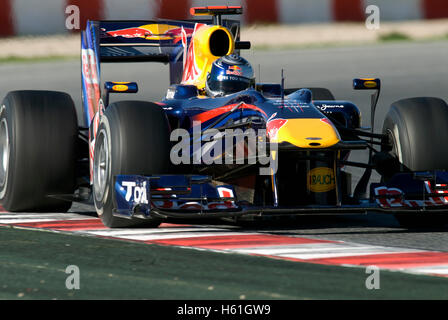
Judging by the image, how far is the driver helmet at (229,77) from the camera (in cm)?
995

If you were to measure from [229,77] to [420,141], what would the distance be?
1.75 metres

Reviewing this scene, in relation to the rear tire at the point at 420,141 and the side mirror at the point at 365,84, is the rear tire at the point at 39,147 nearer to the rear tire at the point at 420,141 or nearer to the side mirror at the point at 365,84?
the side mirror at the point at 365,84

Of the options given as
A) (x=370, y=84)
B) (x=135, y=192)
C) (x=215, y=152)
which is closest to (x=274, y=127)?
(x=215, y=152)

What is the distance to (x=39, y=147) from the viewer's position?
9.92m

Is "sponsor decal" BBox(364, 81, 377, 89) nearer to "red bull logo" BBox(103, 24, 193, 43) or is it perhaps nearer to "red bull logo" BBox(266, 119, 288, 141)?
"red bull logo" BBox(266, 119, 288, 141)

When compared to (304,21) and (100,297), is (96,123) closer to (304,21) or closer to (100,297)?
(100,297)

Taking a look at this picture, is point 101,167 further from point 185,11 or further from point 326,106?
point 185,11

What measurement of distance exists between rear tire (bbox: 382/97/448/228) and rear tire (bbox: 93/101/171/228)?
197 cm

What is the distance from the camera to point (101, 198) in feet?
30.1

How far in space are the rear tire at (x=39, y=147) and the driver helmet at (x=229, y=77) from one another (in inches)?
49.6

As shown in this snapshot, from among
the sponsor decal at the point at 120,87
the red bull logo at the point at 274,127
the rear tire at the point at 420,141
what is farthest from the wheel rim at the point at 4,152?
the rear tire at the point at 420,141

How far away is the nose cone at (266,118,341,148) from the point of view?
8.61 meters

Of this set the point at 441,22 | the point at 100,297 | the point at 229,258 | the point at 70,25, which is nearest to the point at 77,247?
the point at 229,258

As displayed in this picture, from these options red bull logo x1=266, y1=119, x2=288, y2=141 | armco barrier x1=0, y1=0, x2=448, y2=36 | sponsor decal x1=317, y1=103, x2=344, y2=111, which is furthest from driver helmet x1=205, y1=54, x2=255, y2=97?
armco barrier x1=0, y1=0, x2=448, y2=36
